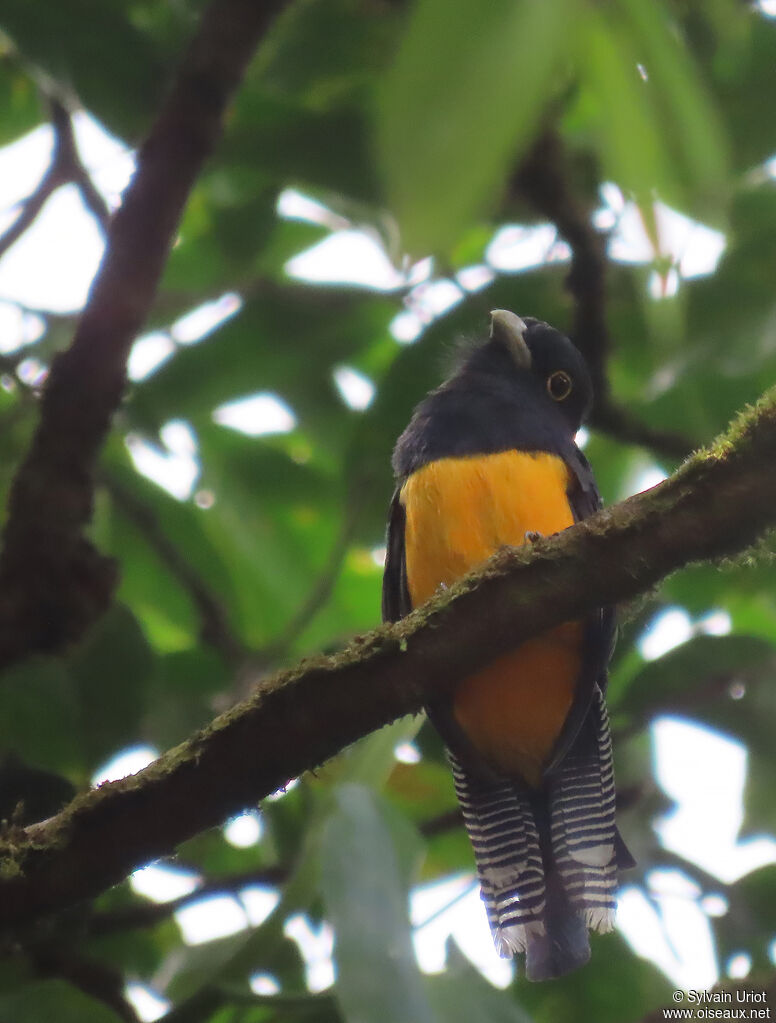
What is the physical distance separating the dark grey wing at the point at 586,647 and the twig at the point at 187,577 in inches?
42.1

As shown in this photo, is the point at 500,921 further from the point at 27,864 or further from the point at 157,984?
the point at 27,864

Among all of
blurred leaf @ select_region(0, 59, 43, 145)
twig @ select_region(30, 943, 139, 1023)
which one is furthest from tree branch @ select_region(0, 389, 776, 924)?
blurred leaf @ select_region(0, 59, 43, 145)

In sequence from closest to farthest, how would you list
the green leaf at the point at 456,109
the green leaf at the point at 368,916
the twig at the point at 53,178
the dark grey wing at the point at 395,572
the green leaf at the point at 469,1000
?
the green leaf at the point at 456,109, the green leaf at the point at 368,916, the green leaf at the point at 469,1000, the dark grey wing at the point at 395,572, the twig at the point at 53,178

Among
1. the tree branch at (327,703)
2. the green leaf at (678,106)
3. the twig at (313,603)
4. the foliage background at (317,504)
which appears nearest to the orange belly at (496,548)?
the foliage background at (317,504)

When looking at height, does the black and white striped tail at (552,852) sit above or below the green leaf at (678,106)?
above

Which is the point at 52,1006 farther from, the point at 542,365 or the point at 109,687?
the point at 542,365

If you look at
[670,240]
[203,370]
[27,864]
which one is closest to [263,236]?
[203,370]

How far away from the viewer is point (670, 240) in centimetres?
67

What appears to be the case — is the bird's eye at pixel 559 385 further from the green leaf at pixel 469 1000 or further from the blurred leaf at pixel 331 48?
the green leaf at pixel 469 1000

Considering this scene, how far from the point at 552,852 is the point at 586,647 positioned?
1.96 ft

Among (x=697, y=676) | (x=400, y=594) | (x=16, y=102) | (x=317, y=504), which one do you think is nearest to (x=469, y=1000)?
(x=400, y=594)

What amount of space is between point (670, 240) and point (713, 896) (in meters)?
2.99

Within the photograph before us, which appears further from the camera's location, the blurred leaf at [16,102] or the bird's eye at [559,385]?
the blurred leaf at [16,102]

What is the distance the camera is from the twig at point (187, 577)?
3.63 meters
